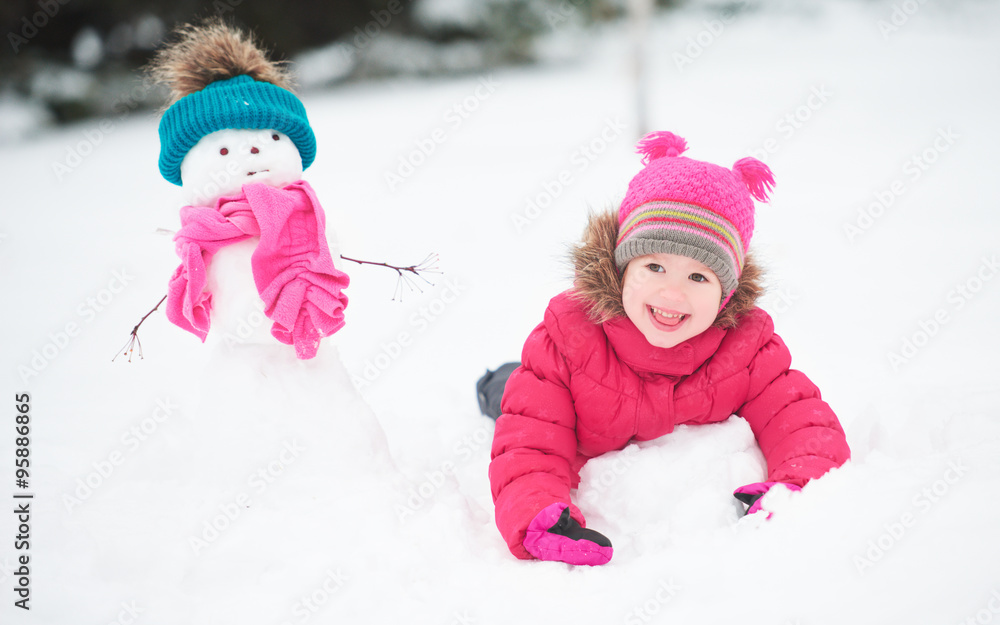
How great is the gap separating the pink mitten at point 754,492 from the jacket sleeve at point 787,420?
6 cm

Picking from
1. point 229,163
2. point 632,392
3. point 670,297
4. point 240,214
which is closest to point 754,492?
point 632,392

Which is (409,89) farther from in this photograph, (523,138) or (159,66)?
(159,66)

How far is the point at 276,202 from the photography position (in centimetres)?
183

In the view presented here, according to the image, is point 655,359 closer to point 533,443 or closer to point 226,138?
point 533,443

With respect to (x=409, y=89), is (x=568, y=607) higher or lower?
lower

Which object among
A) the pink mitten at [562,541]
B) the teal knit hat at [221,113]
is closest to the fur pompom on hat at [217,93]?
the teal knit hat at [221,113]

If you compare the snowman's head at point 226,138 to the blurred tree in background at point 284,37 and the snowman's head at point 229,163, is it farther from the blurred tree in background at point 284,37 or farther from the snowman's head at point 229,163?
the blurred tree in background at point 284,37

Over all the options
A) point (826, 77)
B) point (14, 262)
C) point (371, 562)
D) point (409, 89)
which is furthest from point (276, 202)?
point (409, 89)

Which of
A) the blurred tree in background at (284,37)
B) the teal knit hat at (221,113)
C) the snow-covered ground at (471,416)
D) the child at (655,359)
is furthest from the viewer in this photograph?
the blurred tree in background at (284,37)

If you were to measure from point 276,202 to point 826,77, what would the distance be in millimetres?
6515

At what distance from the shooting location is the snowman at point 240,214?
1.82 metres

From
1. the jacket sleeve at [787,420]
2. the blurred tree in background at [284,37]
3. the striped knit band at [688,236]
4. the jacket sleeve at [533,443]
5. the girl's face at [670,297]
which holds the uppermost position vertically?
the blurred tree in background at [284,37]

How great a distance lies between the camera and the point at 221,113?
6.13 feet

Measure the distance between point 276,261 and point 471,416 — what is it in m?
0.99
